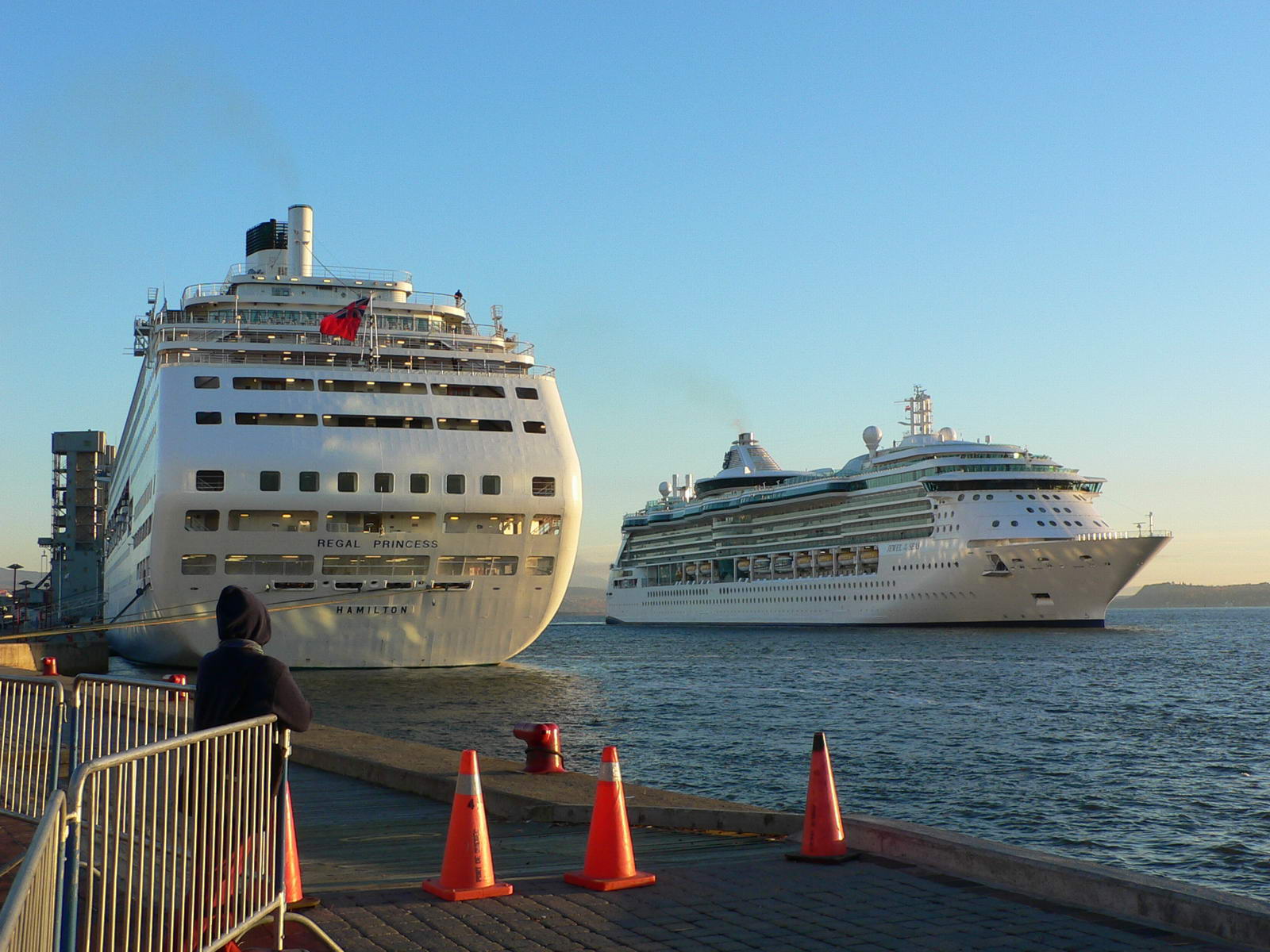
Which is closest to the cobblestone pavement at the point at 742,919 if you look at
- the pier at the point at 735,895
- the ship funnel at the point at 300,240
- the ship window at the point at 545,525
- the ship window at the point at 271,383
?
the pier at the point at 735,895

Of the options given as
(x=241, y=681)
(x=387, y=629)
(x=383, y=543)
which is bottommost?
(x=387, y=629)

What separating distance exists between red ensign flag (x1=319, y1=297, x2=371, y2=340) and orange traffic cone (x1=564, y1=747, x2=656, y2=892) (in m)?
26.6

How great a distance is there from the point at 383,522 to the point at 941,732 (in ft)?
45.1

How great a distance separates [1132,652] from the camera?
173 feet

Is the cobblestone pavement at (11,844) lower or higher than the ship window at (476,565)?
lower

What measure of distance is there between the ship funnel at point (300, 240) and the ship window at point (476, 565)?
17621 mm

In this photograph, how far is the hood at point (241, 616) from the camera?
5.67 meters

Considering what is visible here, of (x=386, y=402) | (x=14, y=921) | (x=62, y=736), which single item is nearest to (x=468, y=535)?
(x=386, y=402)

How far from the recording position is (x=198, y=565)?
2842 centimetres

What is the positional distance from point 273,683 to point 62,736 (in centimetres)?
226

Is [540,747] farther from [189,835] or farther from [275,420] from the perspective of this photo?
[275,420]

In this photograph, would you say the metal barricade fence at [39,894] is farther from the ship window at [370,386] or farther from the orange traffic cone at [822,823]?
the ship window at [370,386]

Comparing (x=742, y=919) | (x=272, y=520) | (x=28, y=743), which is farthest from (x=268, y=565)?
(x=742, y=919)

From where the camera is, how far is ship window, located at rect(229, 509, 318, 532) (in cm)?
2839
